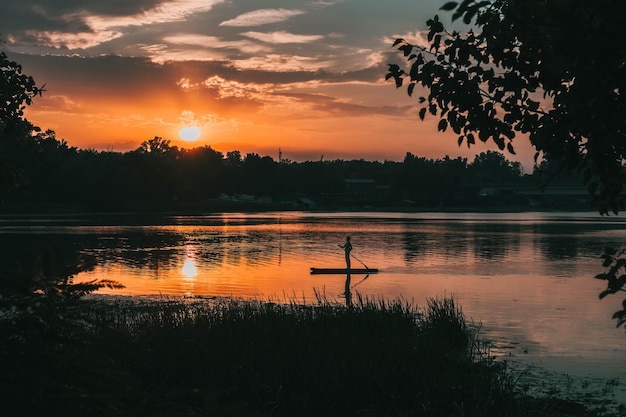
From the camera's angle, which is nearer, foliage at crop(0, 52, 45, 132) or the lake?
foliage at crop(0, 52, 45, 132)

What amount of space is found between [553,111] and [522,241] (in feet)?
278

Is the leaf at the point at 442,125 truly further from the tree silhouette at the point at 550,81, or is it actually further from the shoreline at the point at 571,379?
the shoreline at the point at 571,379

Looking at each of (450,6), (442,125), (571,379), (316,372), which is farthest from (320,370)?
(450,6)

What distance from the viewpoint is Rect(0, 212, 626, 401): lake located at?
82.7ft

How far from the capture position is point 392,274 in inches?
2035

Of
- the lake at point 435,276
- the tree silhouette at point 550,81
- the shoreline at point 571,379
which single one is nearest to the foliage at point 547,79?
the tree silhouette at point 550,81

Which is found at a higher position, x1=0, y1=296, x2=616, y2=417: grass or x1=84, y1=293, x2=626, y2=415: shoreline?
x1=0, y1=296, x2=616, y2=417: grass

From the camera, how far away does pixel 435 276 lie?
51.0 m

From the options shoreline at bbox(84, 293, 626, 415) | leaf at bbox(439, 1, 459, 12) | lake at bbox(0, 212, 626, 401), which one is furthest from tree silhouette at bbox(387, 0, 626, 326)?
shoreline at bbox(84, 293, 626, 415)

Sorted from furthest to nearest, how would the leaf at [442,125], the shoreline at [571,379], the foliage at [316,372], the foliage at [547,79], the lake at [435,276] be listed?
the lake at [435,276]
the shoreline at [571,379]
the foliage at [316,372]
the leaf at [442,125]
the foliage at [547,79]

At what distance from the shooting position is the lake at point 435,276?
2522cm

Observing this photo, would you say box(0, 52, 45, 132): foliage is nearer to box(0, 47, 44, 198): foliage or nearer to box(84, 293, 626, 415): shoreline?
box(0, 47, 44, 198): foliage

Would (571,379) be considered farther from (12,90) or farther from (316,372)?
(12,90)

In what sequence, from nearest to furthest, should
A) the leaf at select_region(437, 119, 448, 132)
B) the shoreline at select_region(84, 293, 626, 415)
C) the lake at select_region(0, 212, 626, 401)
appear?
the leaf at select_region(437, 119, 448, 132), the shoreline at select_region(84, 293, 626, 415), the lake at select_region(0, 212, 626, 401)
